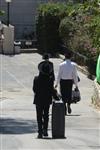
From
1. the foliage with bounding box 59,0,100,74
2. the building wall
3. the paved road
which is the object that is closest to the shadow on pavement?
the paved road

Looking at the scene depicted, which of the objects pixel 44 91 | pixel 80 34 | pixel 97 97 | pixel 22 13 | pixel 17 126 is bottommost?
pixel 22 13

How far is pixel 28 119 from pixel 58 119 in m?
4.68

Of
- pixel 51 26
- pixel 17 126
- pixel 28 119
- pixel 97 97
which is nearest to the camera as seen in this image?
pixel 17 126

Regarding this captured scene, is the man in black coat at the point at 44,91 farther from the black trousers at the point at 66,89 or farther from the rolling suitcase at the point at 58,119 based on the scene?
the black trousers at the point at 66,89

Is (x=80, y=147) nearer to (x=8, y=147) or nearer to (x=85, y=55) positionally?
(x=8, y=147)

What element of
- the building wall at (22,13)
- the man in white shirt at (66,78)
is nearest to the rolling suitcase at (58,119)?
the man in white shirt at (66,78)

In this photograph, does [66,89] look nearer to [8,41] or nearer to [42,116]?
[42,116]

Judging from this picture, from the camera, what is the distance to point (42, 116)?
1490 centimetres

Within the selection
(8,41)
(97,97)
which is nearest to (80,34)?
(8,41)

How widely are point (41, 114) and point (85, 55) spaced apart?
63.3 feet

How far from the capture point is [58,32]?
41.4m

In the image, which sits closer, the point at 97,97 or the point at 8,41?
the point at 97,97

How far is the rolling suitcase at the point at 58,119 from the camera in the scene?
14602mm

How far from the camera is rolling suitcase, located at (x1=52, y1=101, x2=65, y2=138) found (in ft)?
47.9
